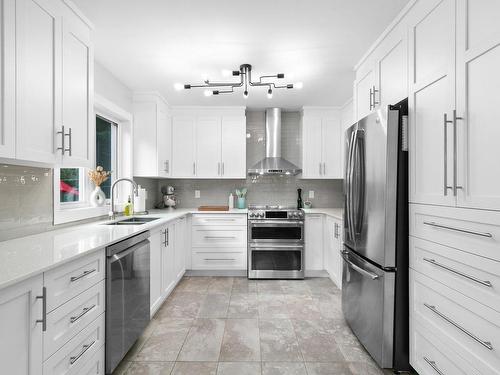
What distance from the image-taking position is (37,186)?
2.00 meters

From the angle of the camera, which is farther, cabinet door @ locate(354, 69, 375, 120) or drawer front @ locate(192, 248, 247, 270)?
drawer front @ locate(192, 248, 247, 270)

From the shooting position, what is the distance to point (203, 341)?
224 cm

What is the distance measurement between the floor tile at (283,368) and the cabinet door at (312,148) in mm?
2681

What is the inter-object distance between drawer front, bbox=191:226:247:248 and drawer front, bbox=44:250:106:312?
2194 mm

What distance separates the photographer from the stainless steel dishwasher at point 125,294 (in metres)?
1.71

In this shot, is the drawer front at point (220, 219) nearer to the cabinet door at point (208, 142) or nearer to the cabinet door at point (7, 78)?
A: the cabinet door at point (208, 142)

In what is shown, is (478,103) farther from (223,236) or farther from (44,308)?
(223,236)

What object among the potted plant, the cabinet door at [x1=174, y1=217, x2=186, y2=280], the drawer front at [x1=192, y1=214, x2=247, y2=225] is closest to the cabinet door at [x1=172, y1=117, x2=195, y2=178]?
the drawer front at [x1=192, y1=214, x2=247, y2=225]

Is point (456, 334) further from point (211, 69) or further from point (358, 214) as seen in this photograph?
point (211, 69)

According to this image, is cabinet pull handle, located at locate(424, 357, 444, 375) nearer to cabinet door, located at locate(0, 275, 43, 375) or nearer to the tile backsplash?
cabinet door, located at locate(0, 275, 43, 375)

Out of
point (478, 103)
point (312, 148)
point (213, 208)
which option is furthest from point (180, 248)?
point (478, 103)

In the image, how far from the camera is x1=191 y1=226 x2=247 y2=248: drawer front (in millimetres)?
3869

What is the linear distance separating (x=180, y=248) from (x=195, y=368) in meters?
1.79

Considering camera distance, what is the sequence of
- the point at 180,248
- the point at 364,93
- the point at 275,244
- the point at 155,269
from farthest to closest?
the point at 275,244 < the point at 180,248 < the point at 155,269 < the point at 364,93
